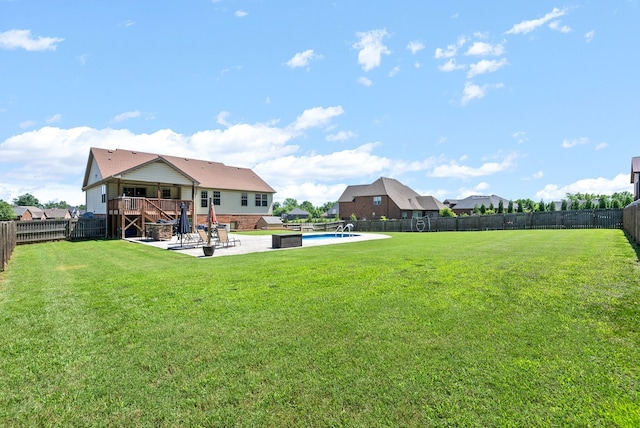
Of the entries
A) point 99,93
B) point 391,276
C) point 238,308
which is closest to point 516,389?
point 238,308

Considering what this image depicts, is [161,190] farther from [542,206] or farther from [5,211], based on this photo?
[5,211]

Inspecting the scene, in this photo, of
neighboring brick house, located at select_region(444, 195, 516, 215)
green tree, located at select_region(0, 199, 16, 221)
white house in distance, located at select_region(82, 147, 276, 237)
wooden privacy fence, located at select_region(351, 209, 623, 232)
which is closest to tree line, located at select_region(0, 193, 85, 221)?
green tree, located at select_region(0, 199, 16, 221)

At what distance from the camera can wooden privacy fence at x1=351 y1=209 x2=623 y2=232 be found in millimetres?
25297

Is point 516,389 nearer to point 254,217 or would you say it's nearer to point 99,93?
point 99,93

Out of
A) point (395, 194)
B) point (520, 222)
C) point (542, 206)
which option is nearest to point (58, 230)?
point (520, 222)

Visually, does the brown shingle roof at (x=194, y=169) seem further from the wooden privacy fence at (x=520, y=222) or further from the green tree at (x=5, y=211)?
the green tree at (x=5, y=211)

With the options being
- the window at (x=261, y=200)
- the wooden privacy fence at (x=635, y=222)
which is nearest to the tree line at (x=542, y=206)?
the window at (x=261, y=200)

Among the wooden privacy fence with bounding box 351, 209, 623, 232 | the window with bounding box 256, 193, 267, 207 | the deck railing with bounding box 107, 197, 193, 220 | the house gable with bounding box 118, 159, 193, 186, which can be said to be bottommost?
the wooden privacy fence with bounding box 351, 209, 623, 232

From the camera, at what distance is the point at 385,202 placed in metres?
50.2

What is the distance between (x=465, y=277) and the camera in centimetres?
680

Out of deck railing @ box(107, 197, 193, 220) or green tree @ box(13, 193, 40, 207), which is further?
green tree @ box(13, 193, 40, 207)

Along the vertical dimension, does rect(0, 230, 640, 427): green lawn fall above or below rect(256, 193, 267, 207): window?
below

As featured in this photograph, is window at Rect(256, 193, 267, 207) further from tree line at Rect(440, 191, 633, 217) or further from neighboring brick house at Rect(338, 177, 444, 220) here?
tree line at Rect(440, 191, 633, 217)

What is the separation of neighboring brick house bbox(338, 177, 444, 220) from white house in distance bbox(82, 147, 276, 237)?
72.1ft
